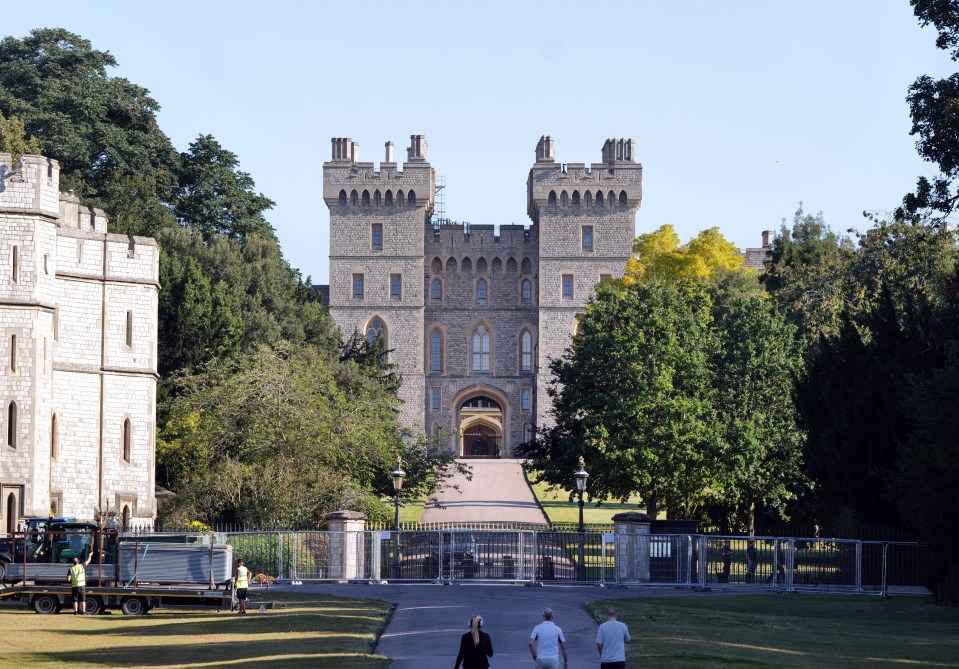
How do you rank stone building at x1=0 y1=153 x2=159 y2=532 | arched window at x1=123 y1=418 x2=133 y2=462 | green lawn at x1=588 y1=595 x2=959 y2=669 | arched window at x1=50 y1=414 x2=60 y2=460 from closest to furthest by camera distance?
green lawn at x1=588 y1=595 x2=959 y2=669 < stone building at x1=0 y1=153 x2=159 y2=532 < arched window at x1=50 y1=414 x2=60 y2=460 < arched window at x1=123 y1=418 x2=133 y2=462

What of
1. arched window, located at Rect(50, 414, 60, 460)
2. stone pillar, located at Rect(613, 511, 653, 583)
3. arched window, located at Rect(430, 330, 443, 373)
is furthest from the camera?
arched window, located at Rect(430, 330, 443, 373)

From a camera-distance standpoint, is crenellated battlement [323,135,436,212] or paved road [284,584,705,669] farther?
crenellated battlement [323,135,436,212]

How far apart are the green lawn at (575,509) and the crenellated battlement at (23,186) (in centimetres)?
2159

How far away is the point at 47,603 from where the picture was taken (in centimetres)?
3091

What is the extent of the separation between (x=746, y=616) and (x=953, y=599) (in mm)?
6104

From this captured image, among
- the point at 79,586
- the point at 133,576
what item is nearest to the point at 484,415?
the point at 133,576

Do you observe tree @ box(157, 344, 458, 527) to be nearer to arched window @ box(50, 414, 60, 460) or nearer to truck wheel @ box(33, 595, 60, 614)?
arched window @ box(50, 414, 60, 460)

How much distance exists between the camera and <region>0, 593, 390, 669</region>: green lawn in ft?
72.8

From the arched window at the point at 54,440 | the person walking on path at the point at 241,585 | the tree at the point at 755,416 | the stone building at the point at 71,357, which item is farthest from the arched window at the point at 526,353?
the person walking on path at the point at 241,585

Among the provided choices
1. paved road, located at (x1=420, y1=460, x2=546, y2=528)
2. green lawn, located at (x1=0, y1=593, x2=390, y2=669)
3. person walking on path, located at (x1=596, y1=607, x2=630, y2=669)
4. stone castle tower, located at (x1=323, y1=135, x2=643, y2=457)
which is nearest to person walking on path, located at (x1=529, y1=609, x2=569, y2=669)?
person walking on path, located at (x1=596, y1=607, x2=630, y2=669)

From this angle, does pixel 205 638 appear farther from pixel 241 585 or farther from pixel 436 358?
pixel 436 358

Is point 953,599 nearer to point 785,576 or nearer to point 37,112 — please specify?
point 785,576

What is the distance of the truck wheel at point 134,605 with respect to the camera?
3064 centimetres

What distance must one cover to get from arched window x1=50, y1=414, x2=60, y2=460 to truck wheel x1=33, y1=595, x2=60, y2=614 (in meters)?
12.9
